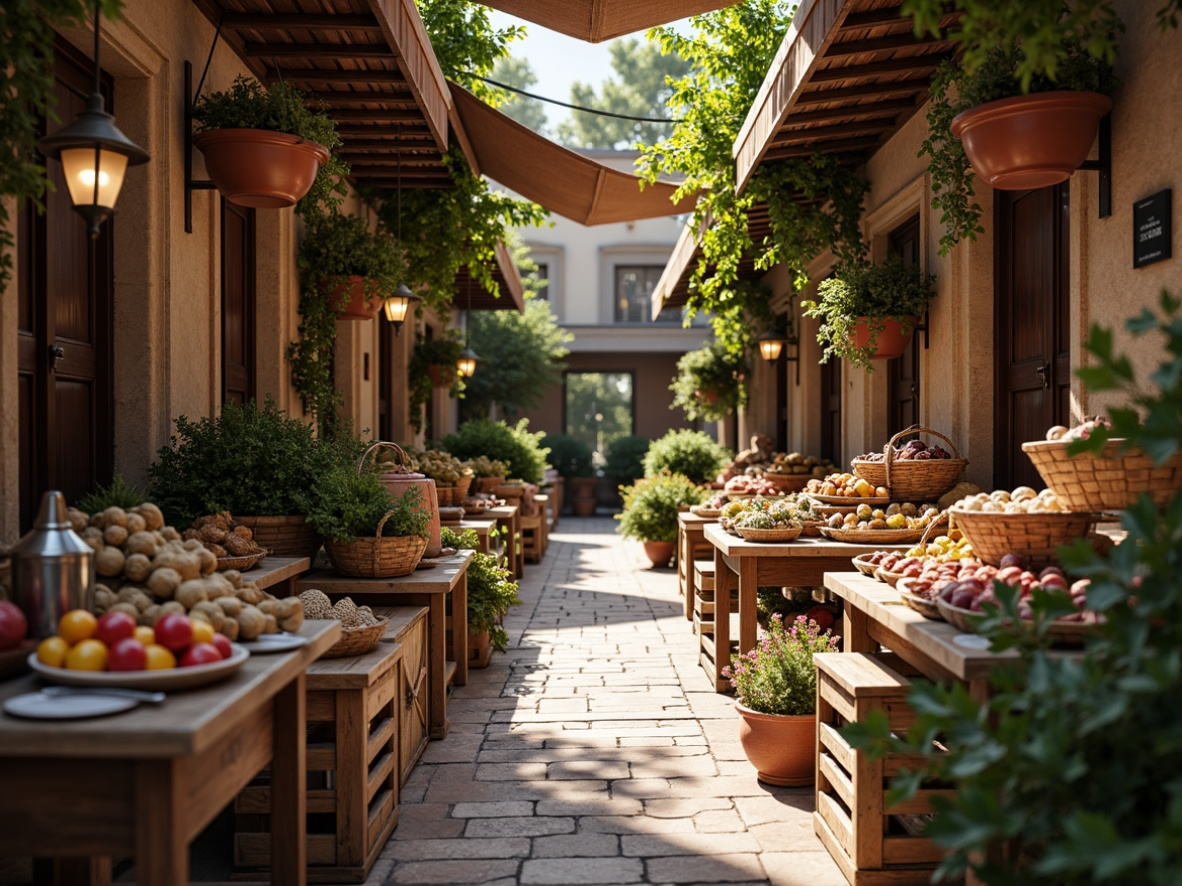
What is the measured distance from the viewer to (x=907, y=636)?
140 inches

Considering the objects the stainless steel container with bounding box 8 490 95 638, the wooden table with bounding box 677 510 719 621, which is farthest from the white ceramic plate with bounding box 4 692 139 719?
the wooden table with bounding box 677 510 719 621

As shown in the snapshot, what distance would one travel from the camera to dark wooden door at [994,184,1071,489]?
5.48m

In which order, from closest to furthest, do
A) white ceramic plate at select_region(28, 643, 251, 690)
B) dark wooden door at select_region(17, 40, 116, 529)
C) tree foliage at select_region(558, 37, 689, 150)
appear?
1. white ceramic plate at select_region(28, 643, 251, 690)
2. dark wooden door at select_region(17, 40, 116, 529)
3. tree foliage at select_region(558, 37, 689, 150)

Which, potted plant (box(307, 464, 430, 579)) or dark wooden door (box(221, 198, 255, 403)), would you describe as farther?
dark wooden door (box(221, 198, 255, 403))

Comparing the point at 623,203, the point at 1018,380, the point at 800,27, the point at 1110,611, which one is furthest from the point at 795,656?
the point at 623,203

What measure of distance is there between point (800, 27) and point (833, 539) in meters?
2.89

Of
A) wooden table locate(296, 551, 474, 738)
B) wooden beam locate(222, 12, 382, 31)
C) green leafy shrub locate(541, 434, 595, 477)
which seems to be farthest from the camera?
green leafy shrub locate(541, 434, 595, 477)

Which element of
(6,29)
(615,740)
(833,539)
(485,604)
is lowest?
(615,740)

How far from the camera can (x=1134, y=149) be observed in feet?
13.8

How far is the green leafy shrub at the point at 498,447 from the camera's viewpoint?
14578 millimetres

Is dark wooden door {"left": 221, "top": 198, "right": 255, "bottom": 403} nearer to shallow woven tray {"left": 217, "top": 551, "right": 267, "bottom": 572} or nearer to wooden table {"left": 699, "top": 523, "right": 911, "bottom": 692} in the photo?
shallow woven tray {"left": 217, "top": 551, "right": 267, "bottom": 572}

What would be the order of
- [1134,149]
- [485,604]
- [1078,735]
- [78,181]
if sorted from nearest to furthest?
[1078,735] → [78,181] → [1134,149] → [485,604]

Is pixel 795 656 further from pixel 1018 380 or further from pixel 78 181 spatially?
pixel 78 181

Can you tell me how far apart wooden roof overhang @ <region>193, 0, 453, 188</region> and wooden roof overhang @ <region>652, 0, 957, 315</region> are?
83.9 inches
